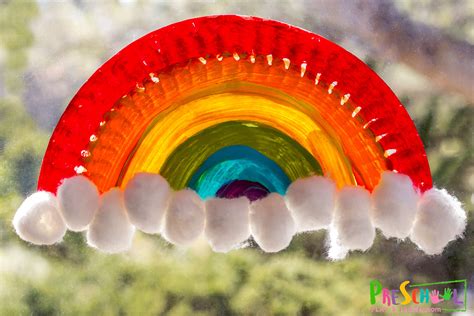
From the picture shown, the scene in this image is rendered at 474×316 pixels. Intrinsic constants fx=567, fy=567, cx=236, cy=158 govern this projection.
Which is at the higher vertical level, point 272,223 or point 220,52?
point 220,52

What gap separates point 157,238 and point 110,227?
1.36 meters

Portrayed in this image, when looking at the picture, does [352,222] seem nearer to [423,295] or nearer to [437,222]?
[437,222]

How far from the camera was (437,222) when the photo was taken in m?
0.65

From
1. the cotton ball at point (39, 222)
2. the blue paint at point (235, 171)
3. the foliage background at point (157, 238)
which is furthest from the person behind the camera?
the foliage background at point (157, 238)

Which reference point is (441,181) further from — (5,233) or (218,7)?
(5,233)

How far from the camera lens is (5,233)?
193 centimetres

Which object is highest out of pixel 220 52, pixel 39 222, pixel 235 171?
pixel 220 52

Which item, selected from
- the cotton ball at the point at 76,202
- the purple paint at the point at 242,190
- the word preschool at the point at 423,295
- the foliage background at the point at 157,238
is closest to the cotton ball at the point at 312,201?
the purple paint at the point at 242,190

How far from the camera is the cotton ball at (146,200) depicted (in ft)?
2.07

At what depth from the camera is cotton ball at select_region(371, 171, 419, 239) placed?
649 mm

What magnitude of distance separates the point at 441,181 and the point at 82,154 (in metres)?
1.49

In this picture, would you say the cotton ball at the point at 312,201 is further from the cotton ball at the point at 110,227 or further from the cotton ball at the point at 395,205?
the cotton ball at the point at 110,227

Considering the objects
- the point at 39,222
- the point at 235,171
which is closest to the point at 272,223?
the point at 235,171

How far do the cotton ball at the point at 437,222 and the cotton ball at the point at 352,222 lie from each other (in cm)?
6
